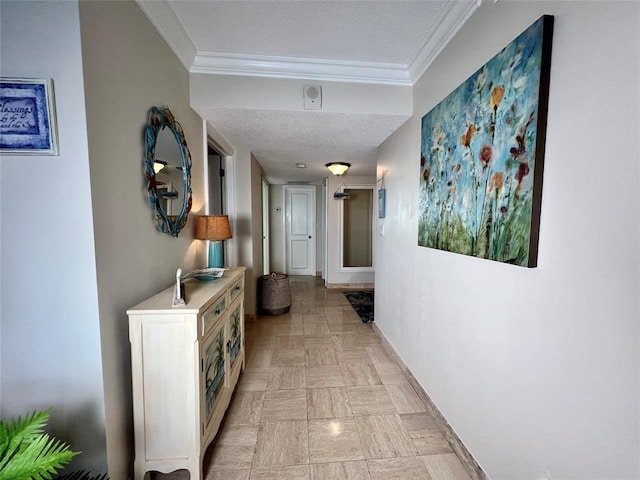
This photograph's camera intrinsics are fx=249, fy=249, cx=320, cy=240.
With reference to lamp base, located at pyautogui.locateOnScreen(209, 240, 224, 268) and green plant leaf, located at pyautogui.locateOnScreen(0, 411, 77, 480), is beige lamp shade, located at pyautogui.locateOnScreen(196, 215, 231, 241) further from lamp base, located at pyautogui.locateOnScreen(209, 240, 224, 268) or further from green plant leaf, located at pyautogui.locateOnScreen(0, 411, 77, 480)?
green plant leaf, located at pyautogui.locateOnScreen(0, 411, 77, 480)

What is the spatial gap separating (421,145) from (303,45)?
1082mm

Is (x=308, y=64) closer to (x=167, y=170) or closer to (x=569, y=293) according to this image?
(x=167, y=170)

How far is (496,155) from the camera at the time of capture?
112 cm

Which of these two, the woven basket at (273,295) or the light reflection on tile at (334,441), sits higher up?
the woven basket at (273,295)

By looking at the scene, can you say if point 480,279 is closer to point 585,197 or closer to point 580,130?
point 585,197

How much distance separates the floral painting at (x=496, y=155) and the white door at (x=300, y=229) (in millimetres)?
4395

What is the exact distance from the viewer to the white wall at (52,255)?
92cm

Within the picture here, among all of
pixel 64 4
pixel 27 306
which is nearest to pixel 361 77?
pixel 64 4

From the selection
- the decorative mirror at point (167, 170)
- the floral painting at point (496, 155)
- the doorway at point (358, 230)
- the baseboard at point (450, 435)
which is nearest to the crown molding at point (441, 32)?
the floral painting at point (496, 155)

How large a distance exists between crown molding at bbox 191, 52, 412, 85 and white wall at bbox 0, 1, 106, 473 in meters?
1.01

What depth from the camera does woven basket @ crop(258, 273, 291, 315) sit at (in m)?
3.41

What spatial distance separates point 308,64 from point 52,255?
1901 mm

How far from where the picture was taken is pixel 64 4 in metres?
0.92

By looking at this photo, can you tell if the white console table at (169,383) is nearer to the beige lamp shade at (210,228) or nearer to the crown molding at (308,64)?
the beige lamp shade at (210,228)
